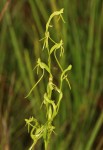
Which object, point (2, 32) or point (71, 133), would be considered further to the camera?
point (2, 32)

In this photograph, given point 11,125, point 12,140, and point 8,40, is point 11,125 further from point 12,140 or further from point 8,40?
point 8,40

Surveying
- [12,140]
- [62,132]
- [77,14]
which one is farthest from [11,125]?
[77,14]

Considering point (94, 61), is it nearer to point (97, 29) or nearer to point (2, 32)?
point (97, 29)

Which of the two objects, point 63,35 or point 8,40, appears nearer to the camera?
point 63,35

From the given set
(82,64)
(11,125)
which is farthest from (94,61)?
(11,125)

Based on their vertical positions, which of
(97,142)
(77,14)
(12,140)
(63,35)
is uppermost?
(77,14)

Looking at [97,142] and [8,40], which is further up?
[8,40]
